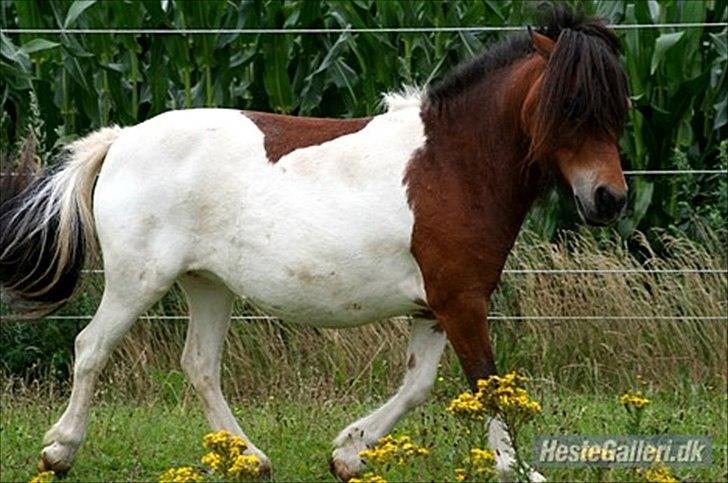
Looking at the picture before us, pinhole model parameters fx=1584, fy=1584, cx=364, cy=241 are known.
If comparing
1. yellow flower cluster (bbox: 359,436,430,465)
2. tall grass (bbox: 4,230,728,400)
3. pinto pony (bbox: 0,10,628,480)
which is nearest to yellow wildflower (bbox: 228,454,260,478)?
yellow flower cluster (bbox: 359,436,430,465)

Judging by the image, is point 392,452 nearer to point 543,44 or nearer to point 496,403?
point 496,403

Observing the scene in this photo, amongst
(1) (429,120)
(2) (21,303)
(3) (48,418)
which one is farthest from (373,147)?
(3) (48,418)

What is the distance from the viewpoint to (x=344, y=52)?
10.5 metres

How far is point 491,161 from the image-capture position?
646 centimetres

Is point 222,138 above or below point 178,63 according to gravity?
above

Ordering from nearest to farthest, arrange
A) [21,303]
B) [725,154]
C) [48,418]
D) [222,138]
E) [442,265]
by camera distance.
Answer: [442,265] < [222,138] < [21,303] < [48,418] < [725,154]

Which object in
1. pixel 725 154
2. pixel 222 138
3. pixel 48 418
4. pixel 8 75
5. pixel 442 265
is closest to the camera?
pixel 442 265

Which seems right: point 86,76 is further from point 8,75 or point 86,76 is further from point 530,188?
point 530,188

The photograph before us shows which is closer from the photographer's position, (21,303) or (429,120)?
(429,120)

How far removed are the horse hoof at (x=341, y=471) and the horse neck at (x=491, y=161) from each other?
41.8 inches

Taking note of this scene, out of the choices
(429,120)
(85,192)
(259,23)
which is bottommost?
(259,23)

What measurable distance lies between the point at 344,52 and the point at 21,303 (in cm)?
376

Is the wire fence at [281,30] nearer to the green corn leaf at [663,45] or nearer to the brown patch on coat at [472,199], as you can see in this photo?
the green corn leaf at [663,45]

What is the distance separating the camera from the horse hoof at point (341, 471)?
6629 mm
